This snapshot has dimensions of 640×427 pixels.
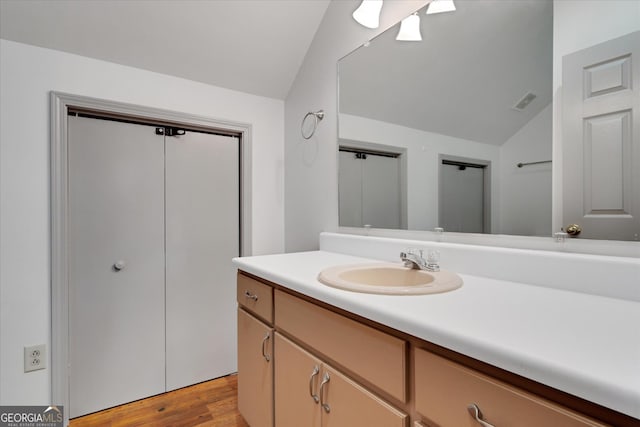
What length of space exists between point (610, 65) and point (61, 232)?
7.76 ft

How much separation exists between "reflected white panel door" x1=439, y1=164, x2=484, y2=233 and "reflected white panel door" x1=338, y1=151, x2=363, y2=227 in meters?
0.51

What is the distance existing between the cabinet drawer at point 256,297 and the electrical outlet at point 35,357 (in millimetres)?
1051

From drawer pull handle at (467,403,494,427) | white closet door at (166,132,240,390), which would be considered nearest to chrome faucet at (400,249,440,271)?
drawer pull handle at (467,403,494,427)

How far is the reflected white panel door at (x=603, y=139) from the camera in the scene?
2.82 ft

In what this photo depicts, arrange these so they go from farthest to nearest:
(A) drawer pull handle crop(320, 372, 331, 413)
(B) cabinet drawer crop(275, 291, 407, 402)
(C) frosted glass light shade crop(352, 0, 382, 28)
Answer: (C) frosted glass light shade crop(352, 0, 382, 28), (A) drawer pull handle crop(320, 372, 331, 413), (B) cabinet drawer crop(275, 291, 407, 402)

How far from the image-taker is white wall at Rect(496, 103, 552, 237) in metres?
1.04

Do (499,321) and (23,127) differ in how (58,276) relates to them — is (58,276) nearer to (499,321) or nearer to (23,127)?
(23,127)

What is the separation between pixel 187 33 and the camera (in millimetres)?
1876

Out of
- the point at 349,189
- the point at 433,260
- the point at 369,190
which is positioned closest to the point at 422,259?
the point at 433,260

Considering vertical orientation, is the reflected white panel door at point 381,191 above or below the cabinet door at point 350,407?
above

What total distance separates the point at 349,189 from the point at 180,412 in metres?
1.60

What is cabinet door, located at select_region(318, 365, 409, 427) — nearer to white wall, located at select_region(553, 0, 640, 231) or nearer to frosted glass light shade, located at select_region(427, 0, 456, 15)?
white wall, located at select_region(553, 0, 640, 231)

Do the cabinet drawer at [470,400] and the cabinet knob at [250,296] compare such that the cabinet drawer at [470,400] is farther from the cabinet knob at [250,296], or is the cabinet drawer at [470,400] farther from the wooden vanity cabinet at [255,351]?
the cabinet knob at [250,296]

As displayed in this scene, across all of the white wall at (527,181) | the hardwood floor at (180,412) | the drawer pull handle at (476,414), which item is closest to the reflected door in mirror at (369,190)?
the white wall at (527,181)
